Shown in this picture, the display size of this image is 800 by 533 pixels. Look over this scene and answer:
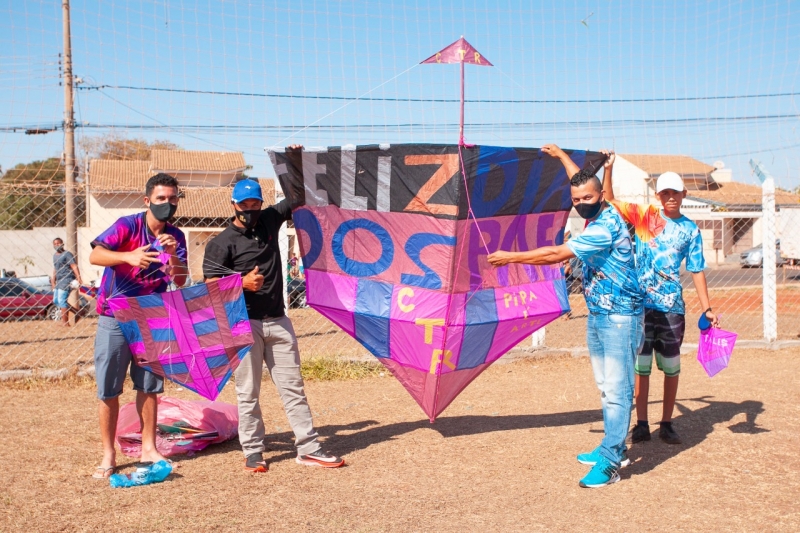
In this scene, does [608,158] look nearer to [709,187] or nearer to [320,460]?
[320,460]

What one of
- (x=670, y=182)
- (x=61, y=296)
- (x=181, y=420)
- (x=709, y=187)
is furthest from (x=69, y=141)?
(x=709, y=187)

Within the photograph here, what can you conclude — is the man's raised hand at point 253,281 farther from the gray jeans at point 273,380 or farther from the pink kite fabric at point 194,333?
the gray jeans at point 273,380

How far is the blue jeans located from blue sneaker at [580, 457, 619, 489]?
0.04 metres

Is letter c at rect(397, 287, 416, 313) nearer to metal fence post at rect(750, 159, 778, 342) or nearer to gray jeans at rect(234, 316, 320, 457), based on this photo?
gray jeans at rect(234, 316, 320, 457)

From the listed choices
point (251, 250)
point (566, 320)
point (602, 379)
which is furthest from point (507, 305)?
point (566, 320)

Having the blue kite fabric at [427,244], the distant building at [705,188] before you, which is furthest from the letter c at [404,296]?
the distant building at [705,188]

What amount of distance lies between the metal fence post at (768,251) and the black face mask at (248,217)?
675 cm

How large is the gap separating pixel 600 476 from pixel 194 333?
2.72 metres

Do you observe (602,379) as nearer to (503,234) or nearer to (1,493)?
(503,234)

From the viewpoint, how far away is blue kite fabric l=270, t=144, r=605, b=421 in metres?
5.10

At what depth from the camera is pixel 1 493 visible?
457cm

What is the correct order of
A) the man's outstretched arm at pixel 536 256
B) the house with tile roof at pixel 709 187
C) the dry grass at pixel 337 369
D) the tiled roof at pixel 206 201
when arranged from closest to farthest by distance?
1. the man's outstretched arm at pixel 536 256
2. the dry grass at pixel 337 369
3. the tiled roof at pixel 206 201
4. the house with tile roof at pixel 709 187

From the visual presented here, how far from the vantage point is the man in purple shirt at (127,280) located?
15.7 feet

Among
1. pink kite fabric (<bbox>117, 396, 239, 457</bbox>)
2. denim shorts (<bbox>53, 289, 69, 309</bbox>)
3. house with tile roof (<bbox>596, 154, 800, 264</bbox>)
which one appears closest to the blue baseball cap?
pink kite fabric (<bbox>117, 396, 239, 457</bbox>)
